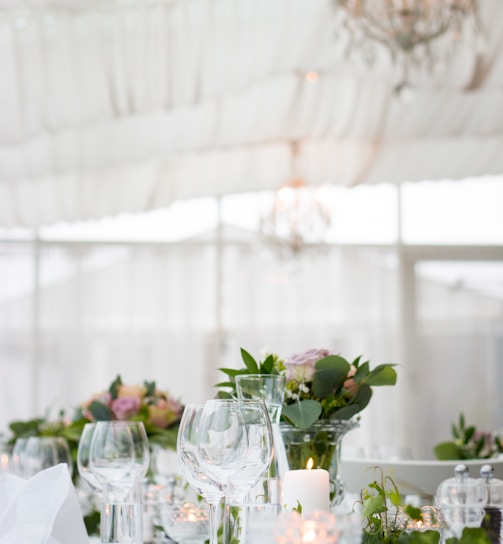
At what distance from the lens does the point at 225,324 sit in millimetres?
7141

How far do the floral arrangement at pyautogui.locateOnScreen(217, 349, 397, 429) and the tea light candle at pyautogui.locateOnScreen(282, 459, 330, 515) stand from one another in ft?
0.77

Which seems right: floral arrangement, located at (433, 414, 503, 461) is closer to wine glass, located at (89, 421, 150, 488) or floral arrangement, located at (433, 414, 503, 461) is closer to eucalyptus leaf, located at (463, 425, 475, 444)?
eucalyptus leaf, located at (463, 425, 475, 444)

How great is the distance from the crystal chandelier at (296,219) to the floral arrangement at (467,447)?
376 centimetres

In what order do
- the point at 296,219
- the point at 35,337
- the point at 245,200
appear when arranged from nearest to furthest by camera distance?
the point at 296,219 < the point at 35,337 < the point at 245,200

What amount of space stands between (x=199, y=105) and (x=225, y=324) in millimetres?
2525

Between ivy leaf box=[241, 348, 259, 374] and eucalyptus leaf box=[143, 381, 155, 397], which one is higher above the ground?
ivy leaf box=[241, 348, 259, 374]

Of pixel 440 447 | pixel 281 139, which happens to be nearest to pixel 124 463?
pixel 440 447

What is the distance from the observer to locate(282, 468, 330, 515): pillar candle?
3.89ft

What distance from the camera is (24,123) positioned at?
477 centimetres

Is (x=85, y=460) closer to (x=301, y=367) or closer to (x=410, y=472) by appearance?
(x=301, y=367)

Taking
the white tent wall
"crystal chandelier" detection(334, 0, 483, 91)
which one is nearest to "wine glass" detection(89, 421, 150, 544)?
"crystal chandelier" detection(334, 0, 483, 91)

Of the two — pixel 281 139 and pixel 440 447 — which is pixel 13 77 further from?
pixel 440 447

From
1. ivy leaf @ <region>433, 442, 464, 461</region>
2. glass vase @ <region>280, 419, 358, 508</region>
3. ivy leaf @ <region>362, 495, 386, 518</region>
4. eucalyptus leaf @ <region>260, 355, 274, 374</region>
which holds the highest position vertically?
eucalyptus leaf @ <region>260, 355, 274, 374</region>

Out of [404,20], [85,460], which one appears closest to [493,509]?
[85,460]
